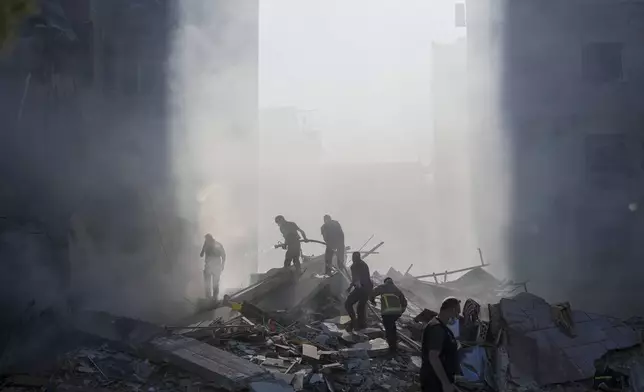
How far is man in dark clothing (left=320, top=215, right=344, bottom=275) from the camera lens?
41.2 feet

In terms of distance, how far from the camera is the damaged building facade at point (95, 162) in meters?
10.1

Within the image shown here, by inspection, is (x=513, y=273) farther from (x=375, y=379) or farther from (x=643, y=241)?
(x=375, y=379)

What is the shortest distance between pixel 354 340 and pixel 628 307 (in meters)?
9.58

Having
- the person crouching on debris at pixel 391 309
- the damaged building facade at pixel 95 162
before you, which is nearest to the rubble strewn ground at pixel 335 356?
the person crouching on debris at pixel 391 309

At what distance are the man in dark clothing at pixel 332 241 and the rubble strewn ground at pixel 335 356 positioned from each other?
2865 mm

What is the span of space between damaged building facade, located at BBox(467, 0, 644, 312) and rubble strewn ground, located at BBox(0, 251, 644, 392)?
845 cm

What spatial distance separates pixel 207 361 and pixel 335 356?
1793mm

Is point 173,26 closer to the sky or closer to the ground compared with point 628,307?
closer to the sky

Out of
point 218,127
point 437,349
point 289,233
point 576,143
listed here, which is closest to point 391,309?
point 289,233

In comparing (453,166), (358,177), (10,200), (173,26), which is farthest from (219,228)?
(358,177)

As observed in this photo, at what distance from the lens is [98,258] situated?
12070 mm

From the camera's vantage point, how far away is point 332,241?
496 inches

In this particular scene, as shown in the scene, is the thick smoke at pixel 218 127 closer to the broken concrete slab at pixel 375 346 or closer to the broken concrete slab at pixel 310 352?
the broken concrete slab at pixel 375 346

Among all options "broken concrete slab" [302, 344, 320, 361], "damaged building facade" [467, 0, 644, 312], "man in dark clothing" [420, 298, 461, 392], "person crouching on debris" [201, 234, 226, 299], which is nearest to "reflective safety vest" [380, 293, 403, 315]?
"broken concrete slab" [302, 344, 320, 361]
